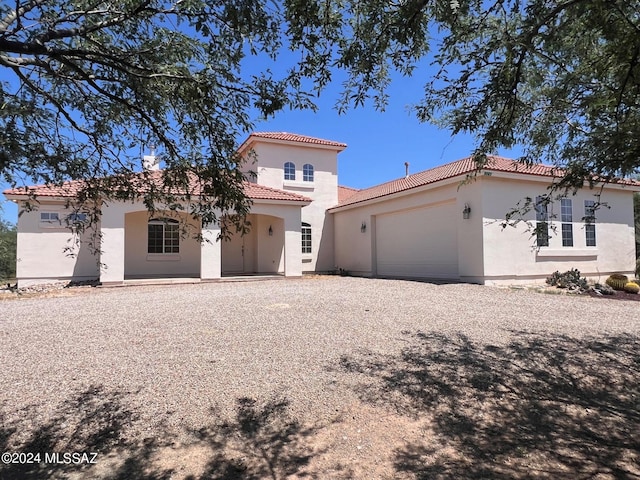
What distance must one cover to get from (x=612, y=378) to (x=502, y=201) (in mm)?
9582

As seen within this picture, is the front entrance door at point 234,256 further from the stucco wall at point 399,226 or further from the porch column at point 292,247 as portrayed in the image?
the stucco wall at point 399,226

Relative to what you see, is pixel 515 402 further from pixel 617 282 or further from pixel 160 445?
pixel 617 282

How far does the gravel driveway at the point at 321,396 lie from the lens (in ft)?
10.8

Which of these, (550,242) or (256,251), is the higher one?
(550,242)

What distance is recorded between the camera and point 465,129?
493 centimetres

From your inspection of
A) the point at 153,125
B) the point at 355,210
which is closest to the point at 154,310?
the point at 153,125

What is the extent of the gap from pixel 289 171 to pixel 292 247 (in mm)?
5225

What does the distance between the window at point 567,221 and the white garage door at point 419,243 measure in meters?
4.14

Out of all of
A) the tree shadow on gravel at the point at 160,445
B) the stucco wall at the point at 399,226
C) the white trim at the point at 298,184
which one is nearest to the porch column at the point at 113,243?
the white trim at the point at 298,184

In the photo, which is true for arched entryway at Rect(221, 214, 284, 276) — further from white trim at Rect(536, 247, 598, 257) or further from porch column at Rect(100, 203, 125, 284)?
white trim at Rect(536, 247, 598, 257)

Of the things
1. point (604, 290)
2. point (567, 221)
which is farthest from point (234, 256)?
point (604, 290)

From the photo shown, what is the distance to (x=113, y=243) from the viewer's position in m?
14.4

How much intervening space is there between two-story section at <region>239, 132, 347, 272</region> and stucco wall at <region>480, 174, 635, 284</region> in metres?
9.80

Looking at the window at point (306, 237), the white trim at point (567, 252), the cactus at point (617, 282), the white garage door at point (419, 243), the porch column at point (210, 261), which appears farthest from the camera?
the window at point (306, 237)
